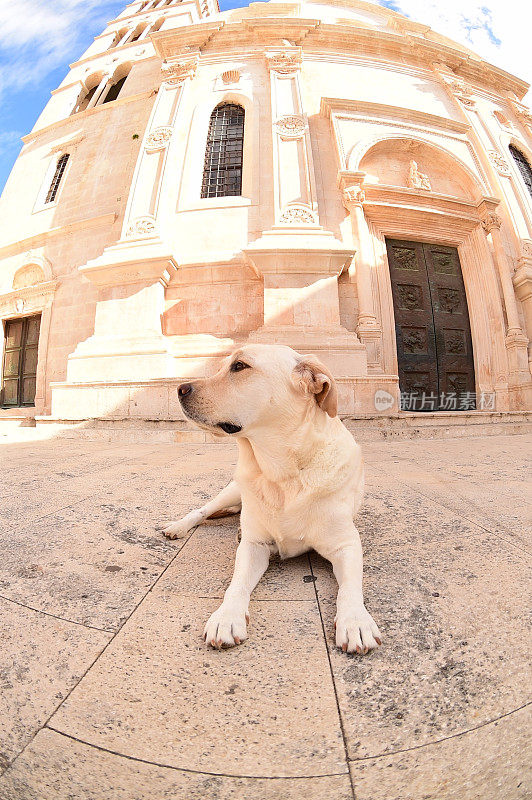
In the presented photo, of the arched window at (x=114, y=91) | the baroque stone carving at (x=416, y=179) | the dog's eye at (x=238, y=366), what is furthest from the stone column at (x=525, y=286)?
the arched window at (x=114, y=91)

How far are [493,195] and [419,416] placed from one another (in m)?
8.32

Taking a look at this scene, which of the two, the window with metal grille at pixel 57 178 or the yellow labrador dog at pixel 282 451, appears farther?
the window with metal grille at pixel 57 178

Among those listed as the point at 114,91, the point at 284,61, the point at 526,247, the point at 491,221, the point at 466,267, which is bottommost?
the point at 466,267

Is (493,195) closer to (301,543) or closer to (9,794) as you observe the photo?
(301,543)

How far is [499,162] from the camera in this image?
10.2 metres

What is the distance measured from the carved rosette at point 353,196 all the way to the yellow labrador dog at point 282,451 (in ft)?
27.9

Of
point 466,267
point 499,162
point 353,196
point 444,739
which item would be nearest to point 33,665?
point 444,739

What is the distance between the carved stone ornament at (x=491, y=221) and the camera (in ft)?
30.2

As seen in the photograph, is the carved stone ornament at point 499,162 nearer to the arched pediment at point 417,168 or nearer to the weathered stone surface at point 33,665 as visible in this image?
the arched pediment at point 417,168

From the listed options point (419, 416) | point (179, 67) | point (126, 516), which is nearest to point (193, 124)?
point (179, 67)

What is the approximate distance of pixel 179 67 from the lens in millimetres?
9758

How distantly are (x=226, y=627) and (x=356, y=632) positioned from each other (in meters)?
0.37

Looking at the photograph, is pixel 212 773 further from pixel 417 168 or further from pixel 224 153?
pixel 417 168

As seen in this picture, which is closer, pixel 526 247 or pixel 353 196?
pixel 353 196
